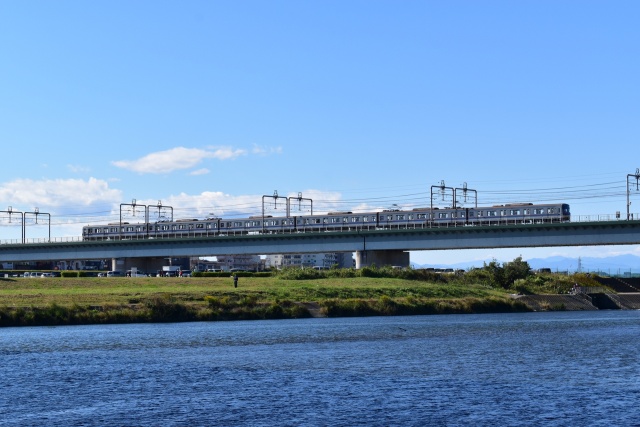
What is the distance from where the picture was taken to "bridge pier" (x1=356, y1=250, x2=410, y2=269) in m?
132

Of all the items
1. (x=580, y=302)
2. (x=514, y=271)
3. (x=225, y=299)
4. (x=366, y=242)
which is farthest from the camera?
(x=366, y=242)

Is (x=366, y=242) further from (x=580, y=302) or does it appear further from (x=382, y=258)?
(x=580, y=302)

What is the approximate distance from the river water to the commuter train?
56.7m

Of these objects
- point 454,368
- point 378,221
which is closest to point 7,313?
point 454,368

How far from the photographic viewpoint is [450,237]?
4877 inches

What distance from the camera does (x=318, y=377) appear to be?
41.0 m

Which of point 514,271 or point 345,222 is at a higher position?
point 345,222

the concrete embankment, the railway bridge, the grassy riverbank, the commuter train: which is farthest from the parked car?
the concrete embankment

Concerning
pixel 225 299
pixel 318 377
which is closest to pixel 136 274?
pixel 225 299

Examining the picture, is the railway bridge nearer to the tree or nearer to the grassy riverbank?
the tree

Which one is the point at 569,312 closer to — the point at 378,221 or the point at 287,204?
the point at 378,221

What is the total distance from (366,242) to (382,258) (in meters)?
4.52

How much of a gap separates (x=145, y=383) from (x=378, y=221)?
337 feet

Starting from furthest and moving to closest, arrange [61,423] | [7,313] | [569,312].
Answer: [569,312] < [7,313] < [61,423]
